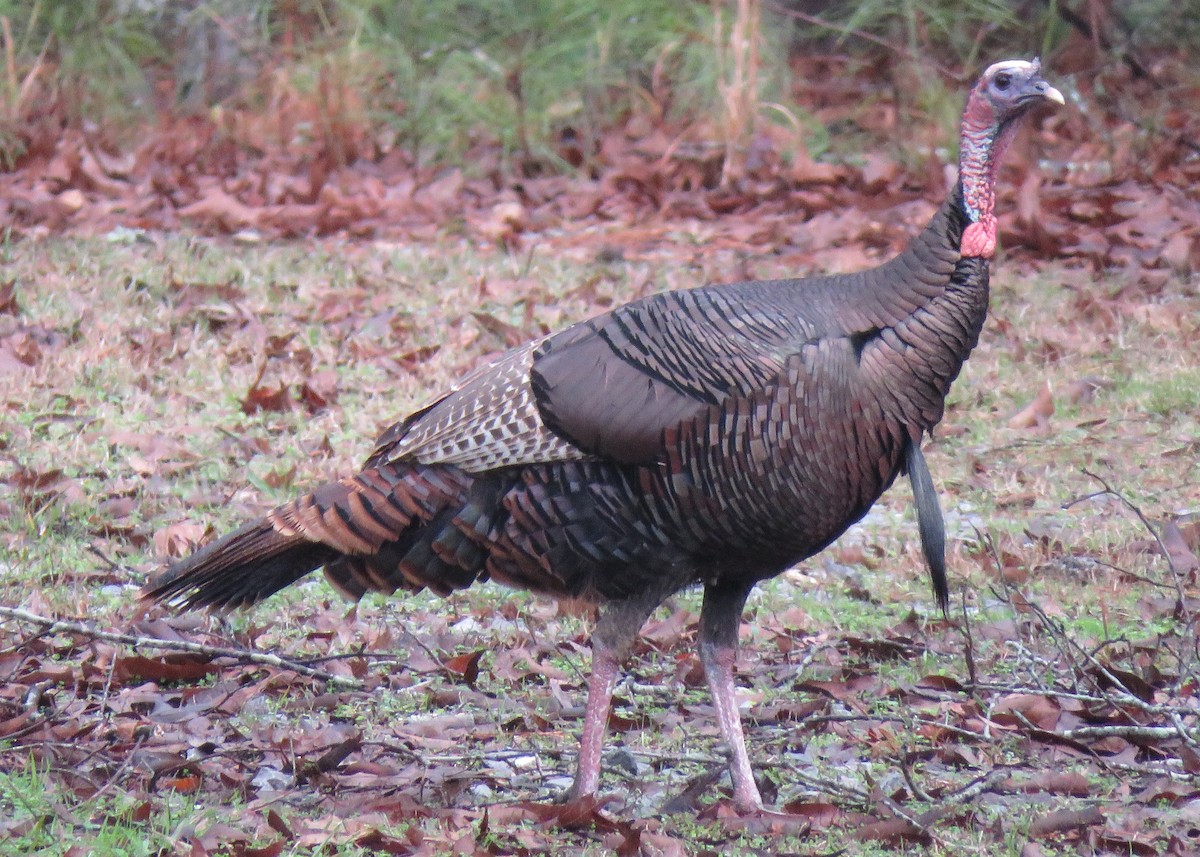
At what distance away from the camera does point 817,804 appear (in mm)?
3420

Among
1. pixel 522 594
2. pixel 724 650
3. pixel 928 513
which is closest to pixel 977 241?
pixel 928 513

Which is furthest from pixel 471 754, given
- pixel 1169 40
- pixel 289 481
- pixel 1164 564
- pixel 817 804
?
pixel 1169 40

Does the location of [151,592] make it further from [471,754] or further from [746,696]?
[746,696]

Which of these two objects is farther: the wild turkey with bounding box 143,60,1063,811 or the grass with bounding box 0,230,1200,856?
the grass with bounding box 0,230,1200,856

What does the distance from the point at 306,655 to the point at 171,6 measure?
8.45 metres

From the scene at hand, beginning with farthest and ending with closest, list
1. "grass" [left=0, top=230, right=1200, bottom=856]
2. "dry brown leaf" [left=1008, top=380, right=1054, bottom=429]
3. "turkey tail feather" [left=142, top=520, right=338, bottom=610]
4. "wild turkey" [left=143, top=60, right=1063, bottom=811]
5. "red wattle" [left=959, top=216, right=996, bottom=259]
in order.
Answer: "dry brown leaf" [left=1008, top=380, right=1054, bottom=429]
"grass" [left=0, top=230, right=1200, bottom=856]
"turkey tail feather" [left=142, top=520, right=338, bottom=610]
"red wattle" [left=959, top=216, right=996, bottom=259]
"wild turkey" [left=143, top=60, right=1063, bottom=811]

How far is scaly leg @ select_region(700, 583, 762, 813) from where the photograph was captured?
362 cm

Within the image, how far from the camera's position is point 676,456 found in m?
3.40

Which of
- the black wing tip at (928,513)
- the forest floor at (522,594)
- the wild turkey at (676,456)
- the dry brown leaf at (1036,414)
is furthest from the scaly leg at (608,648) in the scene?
the dry brown leaf at (1036,414)

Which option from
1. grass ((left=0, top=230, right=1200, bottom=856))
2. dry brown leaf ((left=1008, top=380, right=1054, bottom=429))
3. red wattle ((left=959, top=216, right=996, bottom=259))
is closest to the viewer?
red wattle ((left=959, top=216, right=996, bottom=259))

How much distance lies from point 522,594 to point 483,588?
130 mm

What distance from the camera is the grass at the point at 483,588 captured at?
12.4 ft

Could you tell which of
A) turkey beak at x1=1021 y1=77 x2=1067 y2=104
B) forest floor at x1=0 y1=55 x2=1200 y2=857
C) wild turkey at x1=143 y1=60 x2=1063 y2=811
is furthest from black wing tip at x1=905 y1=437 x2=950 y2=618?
turkey beak at x1=1021 y1=77 x2=1067 y2=104

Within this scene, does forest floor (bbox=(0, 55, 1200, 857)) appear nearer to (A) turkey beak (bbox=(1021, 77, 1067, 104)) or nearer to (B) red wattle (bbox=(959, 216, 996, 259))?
(B) red wattle (bbox=(959, 216, 996, 259))
